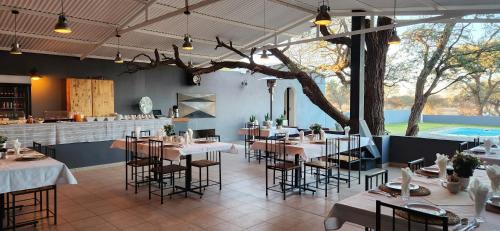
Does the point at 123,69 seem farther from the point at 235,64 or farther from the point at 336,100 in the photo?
the point at 336,100

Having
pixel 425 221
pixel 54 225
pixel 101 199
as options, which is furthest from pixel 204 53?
pixel 425 221

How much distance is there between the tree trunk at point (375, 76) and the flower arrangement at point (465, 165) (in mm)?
6062

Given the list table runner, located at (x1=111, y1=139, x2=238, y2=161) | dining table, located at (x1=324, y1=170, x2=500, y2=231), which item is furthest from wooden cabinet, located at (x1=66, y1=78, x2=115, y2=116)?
dining table, located at (x1=324, y1=170, x2=500, y2=231)

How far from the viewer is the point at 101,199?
216 inches

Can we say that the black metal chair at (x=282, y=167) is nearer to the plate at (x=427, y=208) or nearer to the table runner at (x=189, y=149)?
the table runner at (x=189, y=149)

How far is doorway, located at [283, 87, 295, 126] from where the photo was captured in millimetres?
16594

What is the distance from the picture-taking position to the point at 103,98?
10.2 metres

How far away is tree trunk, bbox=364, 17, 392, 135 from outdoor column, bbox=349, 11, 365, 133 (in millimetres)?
877

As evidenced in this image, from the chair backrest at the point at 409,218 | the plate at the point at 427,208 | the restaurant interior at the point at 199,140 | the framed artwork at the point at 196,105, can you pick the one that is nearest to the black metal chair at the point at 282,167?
the restaurant interior at the point at 199,140

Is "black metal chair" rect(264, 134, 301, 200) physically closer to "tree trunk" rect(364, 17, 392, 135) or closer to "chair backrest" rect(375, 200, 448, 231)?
"chair backrest" rect(375, 200, 448, 231)

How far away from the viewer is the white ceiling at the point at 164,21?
7020 mm

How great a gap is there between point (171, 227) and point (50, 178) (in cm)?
149

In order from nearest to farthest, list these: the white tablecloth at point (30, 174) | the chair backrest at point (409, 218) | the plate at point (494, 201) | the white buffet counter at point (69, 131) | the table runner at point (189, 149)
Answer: the chair backrest at point (409, 218) → the plate at point (494, 201) → the white tablecloth at point (30, 174) → the table runner at point (189, 149) → the white buffet counter at point (69, 131)

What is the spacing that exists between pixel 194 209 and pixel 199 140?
1571 mm
